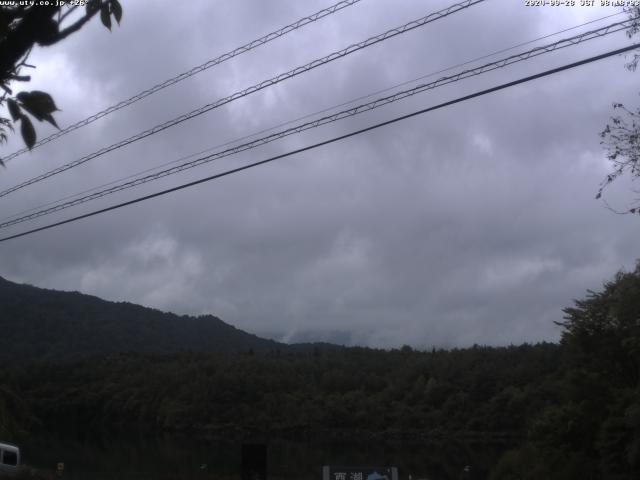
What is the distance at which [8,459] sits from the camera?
27.5 metres

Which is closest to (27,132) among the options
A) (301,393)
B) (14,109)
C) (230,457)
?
(14,109)

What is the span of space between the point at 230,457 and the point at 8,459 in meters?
36.0

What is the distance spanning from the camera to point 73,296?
152m

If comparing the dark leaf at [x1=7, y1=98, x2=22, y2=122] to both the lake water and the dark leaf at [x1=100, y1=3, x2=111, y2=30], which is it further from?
the lake water

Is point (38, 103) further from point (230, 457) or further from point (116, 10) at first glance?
point (230, 457)

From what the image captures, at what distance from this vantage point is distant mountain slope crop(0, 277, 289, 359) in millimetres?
111812

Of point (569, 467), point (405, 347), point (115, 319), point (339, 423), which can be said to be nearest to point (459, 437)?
point (339, 423)

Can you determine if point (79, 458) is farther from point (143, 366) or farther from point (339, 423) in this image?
point (143, 366)

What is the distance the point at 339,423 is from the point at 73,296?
73234 mm

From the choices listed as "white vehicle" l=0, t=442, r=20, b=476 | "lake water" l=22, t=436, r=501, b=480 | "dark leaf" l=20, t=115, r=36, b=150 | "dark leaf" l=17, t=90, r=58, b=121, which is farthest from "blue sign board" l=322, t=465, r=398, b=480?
"lake water" l=22, t=436, r=501, b=480

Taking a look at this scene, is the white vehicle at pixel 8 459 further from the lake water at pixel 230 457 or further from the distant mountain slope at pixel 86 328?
the distant mountain slope at pixel 86 328

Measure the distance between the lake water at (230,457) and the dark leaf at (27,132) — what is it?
101 feet

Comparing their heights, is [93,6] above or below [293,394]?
below

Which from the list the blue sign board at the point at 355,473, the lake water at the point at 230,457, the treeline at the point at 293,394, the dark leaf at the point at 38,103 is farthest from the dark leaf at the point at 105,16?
the treeline at the point at 293,394
